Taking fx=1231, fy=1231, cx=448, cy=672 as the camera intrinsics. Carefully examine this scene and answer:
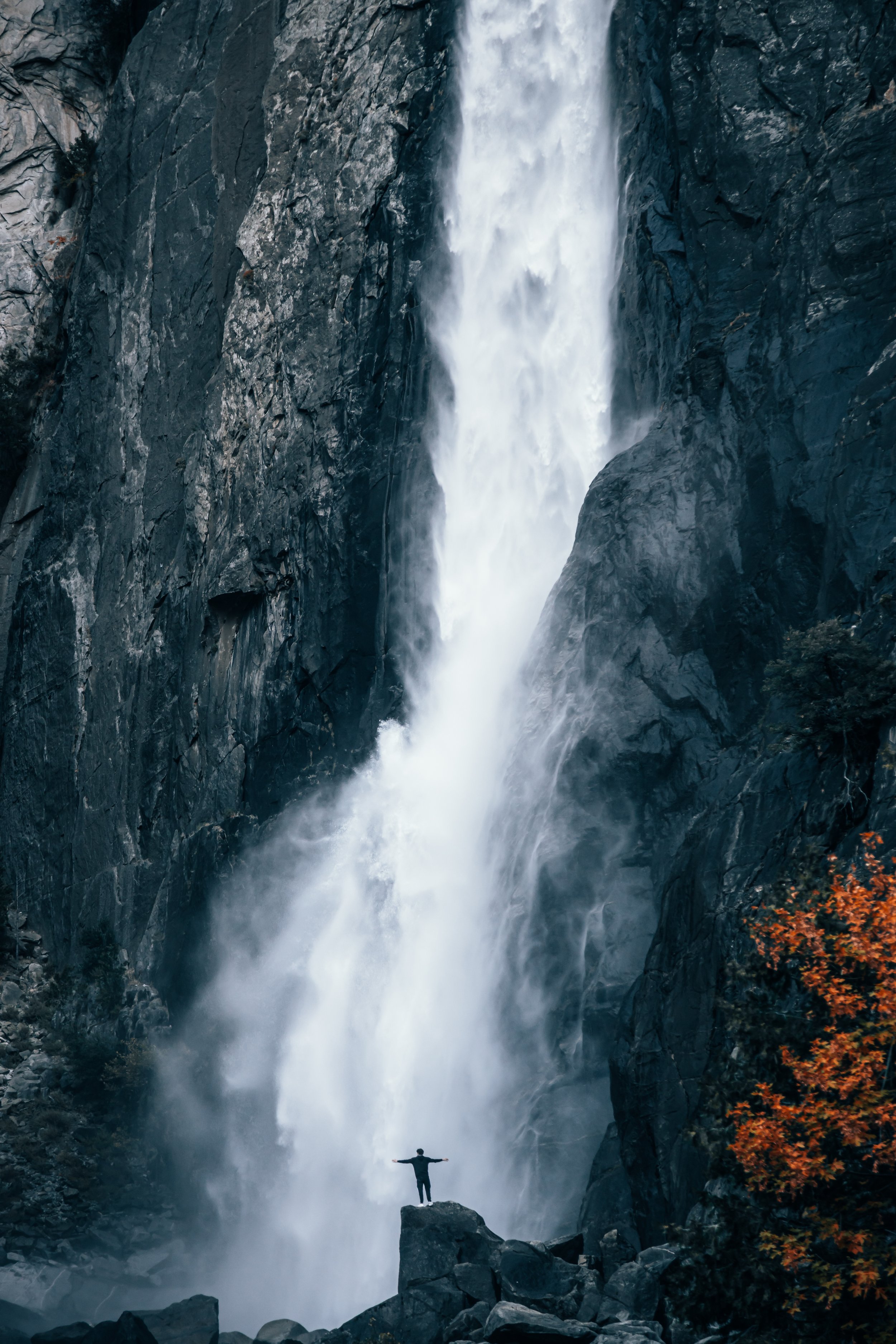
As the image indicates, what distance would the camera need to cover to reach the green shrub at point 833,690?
60.2 feet

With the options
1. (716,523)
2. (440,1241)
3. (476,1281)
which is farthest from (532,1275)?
(716,523)

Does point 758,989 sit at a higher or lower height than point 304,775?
lower

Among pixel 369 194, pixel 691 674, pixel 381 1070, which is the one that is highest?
pixel 369 194

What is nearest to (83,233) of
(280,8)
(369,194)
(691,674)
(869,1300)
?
(280,8)

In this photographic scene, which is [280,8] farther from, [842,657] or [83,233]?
[842,657]

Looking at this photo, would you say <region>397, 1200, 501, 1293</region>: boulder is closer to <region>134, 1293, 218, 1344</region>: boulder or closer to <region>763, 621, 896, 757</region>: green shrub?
<region>134, 1293, 218, 1344</region>: boulder

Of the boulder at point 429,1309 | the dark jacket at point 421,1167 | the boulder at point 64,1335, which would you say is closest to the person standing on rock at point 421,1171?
the dark jacket at point 421,1167

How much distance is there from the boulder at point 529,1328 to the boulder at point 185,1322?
826cm

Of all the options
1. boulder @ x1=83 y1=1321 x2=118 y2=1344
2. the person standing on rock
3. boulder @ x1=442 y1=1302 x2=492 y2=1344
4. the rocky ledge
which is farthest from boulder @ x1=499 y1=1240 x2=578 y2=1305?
boulder @ x1=83 y1=1321 x2=118 y2=1344

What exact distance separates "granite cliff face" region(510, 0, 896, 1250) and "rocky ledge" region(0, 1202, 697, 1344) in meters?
1.54

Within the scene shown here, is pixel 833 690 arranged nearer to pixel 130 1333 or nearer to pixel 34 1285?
pixel 130 1333

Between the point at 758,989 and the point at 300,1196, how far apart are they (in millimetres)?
20770

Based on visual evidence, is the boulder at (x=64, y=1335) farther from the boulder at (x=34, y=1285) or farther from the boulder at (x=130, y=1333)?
the boulder at (x=34, y=1285)

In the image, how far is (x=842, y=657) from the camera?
18891 mm
